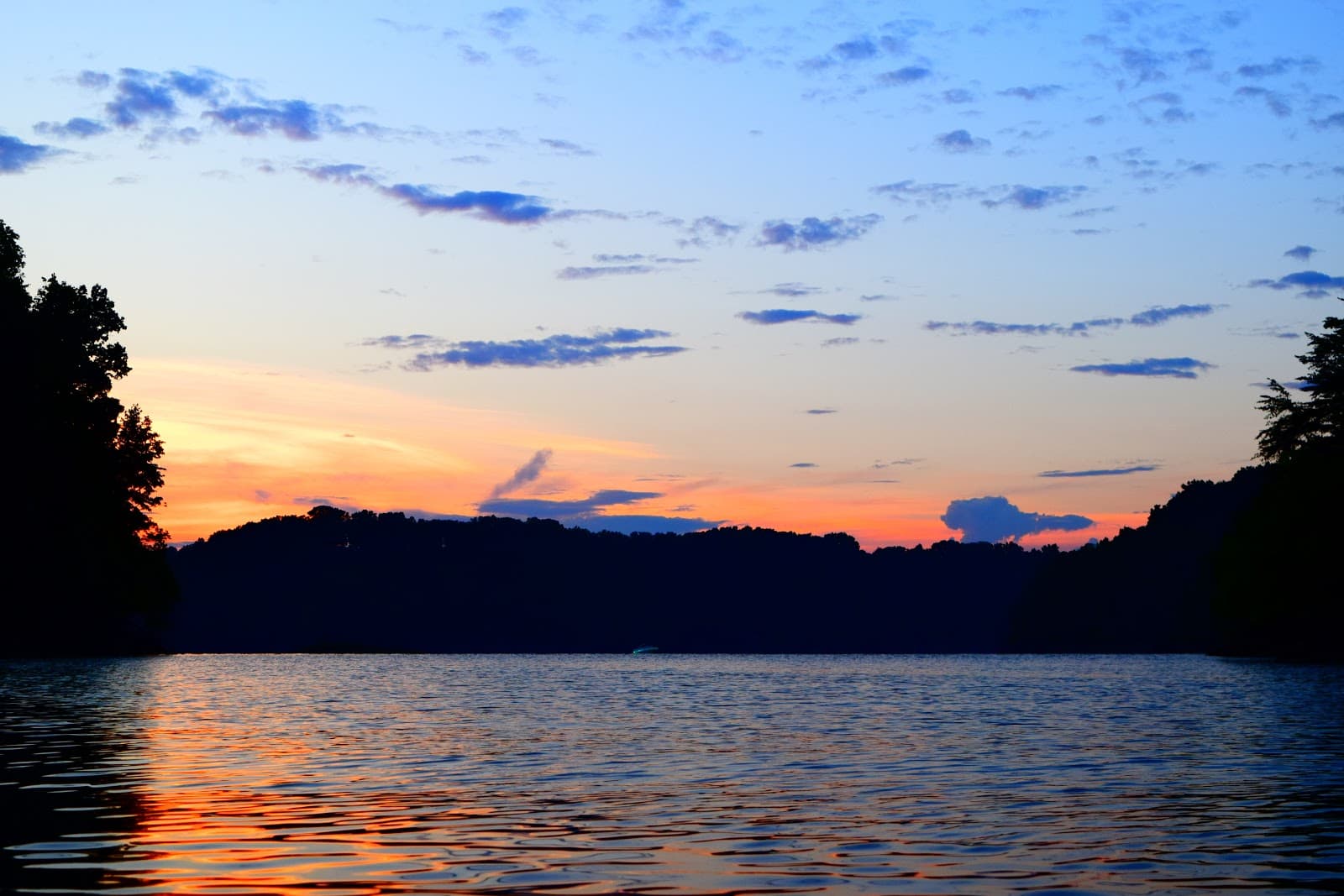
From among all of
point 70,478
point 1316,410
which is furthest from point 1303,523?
point 70,478

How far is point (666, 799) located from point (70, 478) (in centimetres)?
8360

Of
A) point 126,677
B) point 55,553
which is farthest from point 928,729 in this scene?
point 55,553

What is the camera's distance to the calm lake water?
1695cm

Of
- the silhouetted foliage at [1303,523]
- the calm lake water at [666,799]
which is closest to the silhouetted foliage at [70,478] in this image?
the calm lake water at [666,799]

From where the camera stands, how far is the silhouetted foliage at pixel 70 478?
95.4m

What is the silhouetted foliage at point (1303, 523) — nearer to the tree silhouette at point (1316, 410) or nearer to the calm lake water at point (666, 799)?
the tree silhouette at point (1316, 410)

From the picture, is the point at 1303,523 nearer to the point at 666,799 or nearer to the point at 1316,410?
the point at 1316,410

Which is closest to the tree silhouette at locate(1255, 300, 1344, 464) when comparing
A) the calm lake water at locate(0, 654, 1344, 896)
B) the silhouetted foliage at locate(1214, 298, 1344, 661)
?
the silhouetted foliage at locate(1214, 298, 1344, 661)

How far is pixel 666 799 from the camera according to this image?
24.7 meters

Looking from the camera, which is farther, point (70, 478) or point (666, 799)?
point (70, 478)

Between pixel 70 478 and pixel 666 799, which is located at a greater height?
pixel 70 478

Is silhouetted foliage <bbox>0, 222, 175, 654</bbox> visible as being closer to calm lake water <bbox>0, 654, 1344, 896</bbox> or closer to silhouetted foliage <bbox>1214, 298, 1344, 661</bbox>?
calm lake water <bbox>0, 654, 1344, 896</bbox>

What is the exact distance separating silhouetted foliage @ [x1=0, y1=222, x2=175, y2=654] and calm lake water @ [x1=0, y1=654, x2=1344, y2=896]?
48.0 meters

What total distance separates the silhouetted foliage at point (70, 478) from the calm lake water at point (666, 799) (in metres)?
48.0
